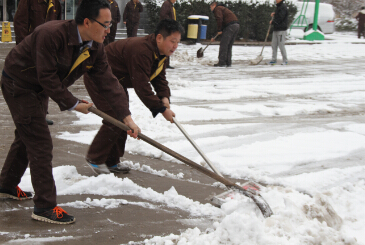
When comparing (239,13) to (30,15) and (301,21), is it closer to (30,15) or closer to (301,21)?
(301,21)

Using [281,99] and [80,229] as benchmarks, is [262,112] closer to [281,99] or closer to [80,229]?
[281,99]

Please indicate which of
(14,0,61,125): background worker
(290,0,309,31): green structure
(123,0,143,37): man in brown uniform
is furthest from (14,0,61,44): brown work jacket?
(290,0,309,31): green structure

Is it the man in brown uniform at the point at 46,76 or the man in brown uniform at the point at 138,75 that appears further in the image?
the man in brown uniform at the point at 138,75

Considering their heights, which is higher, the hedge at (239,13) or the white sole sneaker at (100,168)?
the hedge at (239,13)

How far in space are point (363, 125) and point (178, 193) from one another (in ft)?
9.90

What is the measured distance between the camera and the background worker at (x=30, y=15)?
13.7ft

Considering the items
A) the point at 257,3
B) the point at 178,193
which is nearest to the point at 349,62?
the point at 257,3

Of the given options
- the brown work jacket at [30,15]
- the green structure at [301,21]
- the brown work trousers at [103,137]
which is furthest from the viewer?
the green structure at [301,21]

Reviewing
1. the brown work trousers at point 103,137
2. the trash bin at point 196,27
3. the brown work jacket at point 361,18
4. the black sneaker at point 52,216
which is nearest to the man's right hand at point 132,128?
the brown work trousers at point 103,137

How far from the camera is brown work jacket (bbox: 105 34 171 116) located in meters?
3.01

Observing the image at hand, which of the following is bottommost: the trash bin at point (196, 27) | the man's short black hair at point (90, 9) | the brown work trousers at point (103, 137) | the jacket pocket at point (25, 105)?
the brown work trousers at point (103, 137)

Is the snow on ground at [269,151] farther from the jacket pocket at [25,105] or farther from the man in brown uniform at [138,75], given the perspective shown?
the jacket pocket at [25,105]

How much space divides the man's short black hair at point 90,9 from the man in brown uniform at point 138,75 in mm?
737

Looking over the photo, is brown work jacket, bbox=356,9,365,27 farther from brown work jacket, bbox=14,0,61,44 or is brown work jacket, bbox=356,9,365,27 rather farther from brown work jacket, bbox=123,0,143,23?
brown work jacket, bbox=14,0,61,44
